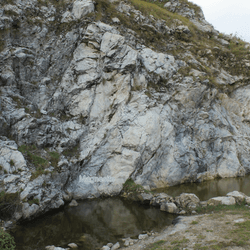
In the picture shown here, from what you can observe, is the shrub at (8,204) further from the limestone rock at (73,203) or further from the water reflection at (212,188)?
the water reflection at (212,188)

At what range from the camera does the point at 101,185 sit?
65.0 ft

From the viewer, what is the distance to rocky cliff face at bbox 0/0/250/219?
18281 millimetres

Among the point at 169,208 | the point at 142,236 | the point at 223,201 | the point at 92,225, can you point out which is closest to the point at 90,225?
the point at 92,225

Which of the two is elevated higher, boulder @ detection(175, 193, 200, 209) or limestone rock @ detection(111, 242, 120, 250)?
boulder @ detection(175, 193, 200, 209)

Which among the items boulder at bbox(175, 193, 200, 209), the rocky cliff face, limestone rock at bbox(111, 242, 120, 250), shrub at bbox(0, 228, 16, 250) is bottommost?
limestone rock at bbox(111, 242, 120, 250)

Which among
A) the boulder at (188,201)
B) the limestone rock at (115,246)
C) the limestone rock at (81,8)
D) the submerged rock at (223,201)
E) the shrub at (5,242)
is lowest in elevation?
the limestone rock at (115,246)

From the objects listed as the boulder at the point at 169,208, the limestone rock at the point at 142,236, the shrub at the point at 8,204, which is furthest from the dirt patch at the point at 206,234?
the shrub at the point at 8,204

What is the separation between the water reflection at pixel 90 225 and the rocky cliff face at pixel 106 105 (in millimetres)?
1573

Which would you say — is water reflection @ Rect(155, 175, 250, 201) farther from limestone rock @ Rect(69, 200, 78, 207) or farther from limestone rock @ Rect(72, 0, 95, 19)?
limestone rock @ Rect(72, 0, 95, 19)

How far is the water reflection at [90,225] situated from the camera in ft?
36.9

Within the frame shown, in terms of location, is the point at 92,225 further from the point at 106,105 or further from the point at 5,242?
the point at 106,105

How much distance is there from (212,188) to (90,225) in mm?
15934

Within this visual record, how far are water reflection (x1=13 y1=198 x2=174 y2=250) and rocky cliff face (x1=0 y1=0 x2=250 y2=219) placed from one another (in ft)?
5.16

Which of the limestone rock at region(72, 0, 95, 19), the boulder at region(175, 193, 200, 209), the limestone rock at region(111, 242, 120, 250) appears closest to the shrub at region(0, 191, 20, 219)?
the limestone rock at region(111, 242, 120, 250)
